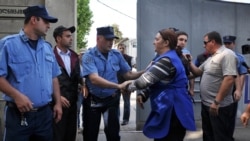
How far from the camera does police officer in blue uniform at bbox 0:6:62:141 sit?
3742 millimetres

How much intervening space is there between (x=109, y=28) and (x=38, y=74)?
1.73 meters

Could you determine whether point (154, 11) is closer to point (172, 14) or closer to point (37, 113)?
point (172, 14)

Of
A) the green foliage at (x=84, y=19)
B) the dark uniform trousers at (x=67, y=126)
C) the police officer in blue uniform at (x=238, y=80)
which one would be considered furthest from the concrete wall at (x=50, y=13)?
the green foliage at (x=84, y=19)

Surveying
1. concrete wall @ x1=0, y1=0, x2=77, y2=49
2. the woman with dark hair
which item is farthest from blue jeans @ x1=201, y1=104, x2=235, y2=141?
concrete wall @ x1=0, y1=0, x2=77, y2=49

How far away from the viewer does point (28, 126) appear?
3.81 metres

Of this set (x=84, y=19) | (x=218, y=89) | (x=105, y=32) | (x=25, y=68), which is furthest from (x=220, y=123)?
(x=84, y=19)

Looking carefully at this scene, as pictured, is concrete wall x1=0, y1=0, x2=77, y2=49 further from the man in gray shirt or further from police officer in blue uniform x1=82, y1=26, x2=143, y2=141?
the man in gray shirt

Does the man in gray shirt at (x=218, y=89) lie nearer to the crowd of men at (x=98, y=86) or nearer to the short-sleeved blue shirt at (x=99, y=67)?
the crowd of men at (x=98, y=86)

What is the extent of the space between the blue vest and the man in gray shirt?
1.12 meters

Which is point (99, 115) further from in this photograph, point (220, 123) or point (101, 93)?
point (220, 123)

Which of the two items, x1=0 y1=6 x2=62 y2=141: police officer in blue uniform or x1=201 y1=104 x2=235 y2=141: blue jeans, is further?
x1=201 y1=104 x2=235 y2=141: blue jeans

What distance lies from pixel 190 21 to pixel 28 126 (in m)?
5.57

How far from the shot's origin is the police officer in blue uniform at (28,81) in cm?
374

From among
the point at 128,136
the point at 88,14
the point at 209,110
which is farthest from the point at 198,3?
the point at 88,14
